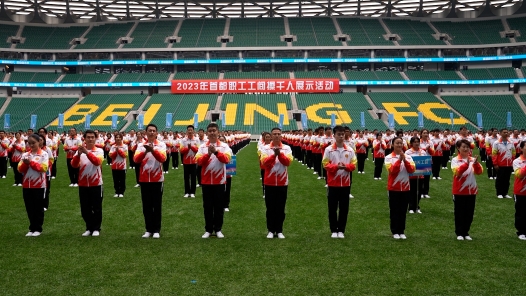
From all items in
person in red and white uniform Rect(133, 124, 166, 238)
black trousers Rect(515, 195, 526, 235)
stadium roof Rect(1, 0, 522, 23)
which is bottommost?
black trousers Rect(515, 195, 526, 235)

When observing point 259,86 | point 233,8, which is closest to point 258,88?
point 259,86

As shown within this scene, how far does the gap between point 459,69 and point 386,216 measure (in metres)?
54.2

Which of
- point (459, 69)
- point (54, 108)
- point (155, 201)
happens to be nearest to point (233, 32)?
point (54, 108)

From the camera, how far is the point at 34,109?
174ft

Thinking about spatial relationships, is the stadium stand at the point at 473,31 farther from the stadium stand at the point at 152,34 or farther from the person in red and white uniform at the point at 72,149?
the person in red and white uniform at the point at 72,149

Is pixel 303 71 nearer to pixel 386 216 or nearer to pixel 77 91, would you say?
pixel 77 91

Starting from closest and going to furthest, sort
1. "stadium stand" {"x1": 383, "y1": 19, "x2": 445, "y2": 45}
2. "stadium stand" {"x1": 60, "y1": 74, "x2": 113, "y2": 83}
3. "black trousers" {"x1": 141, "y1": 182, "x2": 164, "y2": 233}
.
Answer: "black trousers" {"x1": 141, "y1": 182, "x2": 164, "y2": 233} < "stadium stand" {"x1": 60, "y1": 74, "x2": 113, "y2": 83} < "stadium stand" {"x1": 383, "y1": 19, "x2": 445, "y2": 45}

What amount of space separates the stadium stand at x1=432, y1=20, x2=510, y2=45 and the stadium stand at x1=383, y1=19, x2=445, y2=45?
2111 millimetres

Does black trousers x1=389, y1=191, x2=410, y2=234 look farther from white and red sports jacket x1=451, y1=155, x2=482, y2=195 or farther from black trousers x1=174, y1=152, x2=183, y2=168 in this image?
black trousers x1=174, y1=152, x2=183, y2=168

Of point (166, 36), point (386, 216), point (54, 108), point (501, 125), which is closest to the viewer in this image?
point (386, 216)

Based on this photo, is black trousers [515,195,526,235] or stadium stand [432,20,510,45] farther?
stadium stand [432,20,510,45]

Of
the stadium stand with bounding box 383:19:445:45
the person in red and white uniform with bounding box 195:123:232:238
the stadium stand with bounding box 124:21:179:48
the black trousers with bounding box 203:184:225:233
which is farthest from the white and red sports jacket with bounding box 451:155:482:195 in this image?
the stadium stand with bounding box 124:21:179:48

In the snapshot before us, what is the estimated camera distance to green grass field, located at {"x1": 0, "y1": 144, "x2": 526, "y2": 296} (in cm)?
556

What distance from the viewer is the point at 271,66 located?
5919 centimetres
